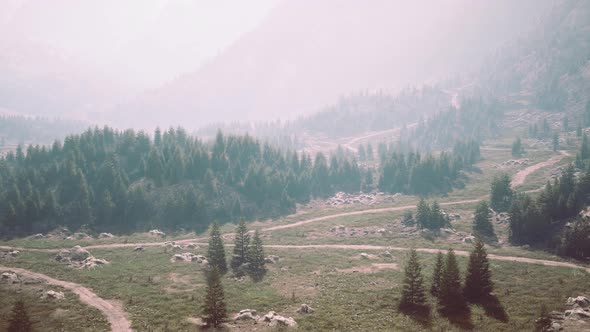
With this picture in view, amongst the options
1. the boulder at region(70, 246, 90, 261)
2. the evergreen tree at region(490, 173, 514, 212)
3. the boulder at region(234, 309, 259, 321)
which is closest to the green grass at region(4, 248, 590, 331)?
the boulder at region(234, 309, 259, 321)

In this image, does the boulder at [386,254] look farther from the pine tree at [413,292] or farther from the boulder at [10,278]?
the boulder at [10,278]

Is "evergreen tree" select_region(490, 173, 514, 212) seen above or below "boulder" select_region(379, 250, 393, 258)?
above

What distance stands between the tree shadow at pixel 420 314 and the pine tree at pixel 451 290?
8.29 feet

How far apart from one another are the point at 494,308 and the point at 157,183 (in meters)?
110

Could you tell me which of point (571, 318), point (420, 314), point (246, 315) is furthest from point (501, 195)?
point (246, 315)

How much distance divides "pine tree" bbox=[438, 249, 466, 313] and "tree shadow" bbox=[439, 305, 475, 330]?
20.7 inches

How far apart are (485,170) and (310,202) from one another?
8971 cm

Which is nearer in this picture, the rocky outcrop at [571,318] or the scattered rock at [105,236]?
the rocky outcrop at [571,318]

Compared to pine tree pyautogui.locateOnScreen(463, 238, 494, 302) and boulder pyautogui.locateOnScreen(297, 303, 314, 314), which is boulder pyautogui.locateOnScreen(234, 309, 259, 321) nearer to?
boulder pyautogui.locateOnScreen(297, 303, 314, 314)

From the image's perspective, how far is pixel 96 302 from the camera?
50.5m

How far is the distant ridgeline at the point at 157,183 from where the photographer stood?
340ft

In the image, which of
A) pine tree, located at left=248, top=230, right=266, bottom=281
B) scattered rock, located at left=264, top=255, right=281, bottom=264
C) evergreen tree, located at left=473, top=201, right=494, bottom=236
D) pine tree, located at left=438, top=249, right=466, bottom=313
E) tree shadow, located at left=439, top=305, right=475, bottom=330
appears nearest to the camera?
tree shadow, located at left=439, top=305, right=475, bottom=330

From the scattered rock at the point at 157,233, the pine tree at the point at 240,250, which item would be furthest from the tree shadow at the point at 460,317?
the scattered rock at the point at 157,233

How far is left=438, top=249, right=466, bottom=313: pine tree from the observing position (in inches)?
1905
